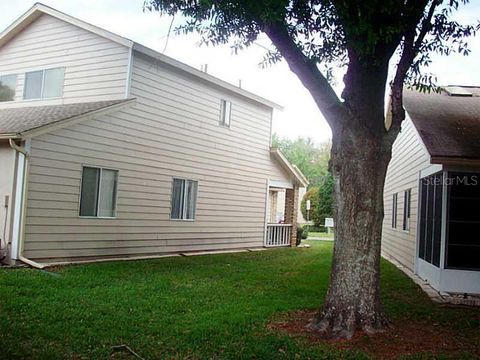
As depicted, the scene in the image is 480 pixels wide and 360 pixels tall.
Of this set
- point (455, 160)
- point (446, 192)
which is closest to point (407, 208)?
point (446, 192)

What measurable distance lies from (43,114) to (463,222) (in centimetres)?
970

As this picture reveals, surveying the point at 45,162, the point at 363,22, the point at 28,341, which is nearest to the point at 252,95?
the point at 45,162

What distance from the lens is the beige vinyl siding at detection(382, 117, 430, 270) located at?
1202cm

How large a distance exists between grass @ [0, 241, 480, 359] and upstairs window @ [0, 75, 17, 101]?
22.8ft

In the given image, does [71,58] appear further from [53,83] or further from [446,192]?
[446,192]

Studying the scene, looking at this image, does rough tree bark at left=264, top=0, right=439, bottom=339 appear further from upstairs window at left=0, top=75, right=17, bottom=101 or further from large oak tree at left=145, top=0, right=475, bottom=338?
upstairs window at left=0, top=75, right=17, bottom=101

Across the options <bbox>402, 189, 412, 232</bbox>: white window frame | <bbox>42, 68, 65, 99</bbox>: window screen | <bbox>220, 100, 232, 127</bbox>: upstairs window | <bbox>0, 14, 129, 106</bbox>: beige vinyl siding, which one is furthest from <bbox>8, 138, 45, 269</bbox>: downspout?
<bbox>402, 189, 412, 232</bbox>: white window frame

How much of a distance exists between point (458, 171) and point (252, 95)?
931 cm

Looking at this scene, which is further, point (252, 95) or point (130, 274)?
point (252, 95)

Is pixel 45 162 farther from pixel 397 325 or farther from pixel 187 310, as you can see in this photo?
pixel 397 325

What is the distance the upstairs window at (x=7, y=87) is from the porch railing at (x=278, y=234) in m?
9.95

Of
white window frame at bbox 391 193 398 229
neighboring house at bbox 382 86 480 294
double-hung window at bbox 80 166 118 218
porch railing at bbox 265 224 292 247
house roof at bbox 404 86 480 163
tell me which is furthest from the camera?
porch railing at bbox 265 224 292 247

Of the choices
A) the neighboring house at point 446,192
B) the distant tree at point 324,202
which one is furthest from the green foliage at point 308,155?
the neighboring house at point 446,192

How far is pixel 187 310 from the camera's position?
6938mm
